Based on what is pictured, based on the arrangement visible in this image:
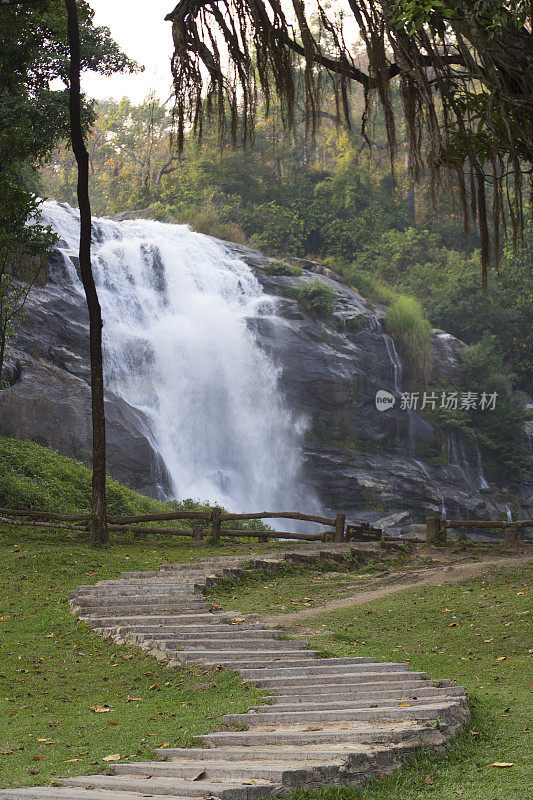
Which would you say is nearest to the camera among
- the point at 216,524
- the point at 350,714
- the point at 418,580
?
the point at 350,714

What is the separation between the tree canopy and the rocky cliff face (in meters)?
16.0

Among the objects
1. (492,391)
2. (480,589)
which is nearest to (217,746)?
(480,589)

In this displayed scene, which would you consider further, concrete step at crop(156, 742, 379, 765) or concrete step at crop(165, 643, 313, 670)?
concrete step at crop(165, 643, 313, 670)

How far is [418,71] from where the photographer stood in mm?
5078

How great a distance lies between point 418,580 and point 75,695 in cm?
678

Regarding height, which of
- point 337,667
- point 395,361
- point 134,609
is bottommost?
point 134,609

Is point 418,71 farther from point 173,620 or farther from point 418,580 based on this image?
point 418,580

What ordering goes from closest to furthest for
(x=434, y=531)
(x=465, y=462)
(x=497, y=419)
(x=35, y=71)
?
(x=434, y=531) < (x=35, y=71) < (x=465, y=462) < (x=497, y=419)

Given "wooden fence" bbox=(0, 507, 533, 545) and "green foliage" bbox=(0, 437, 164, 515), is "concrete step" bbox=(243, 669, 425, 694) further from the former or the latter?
"green foliage" bbox=(0, 437, 164, 515)

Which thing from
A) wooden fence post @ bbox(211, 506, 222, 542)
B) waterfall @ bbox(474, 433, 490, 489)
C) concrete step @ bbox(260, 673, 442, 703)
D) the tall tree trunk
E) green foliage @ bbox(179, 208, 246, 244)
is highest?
green foliage @ bbox(179, 208, 246, 244)

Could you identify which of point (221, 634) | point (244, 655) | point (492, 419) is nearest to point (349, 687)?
point (244, 655)

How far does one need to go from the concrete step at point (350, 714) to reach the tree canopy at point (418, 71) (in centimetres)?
289

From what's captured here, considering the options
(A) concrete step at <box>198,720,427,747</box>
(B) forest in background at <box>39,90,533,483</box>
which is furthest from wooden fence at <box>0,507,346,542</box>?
(B) forest in background at <box>39,90,533,483</box>

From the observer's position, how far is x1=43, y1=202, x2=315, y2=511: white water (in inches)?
983
